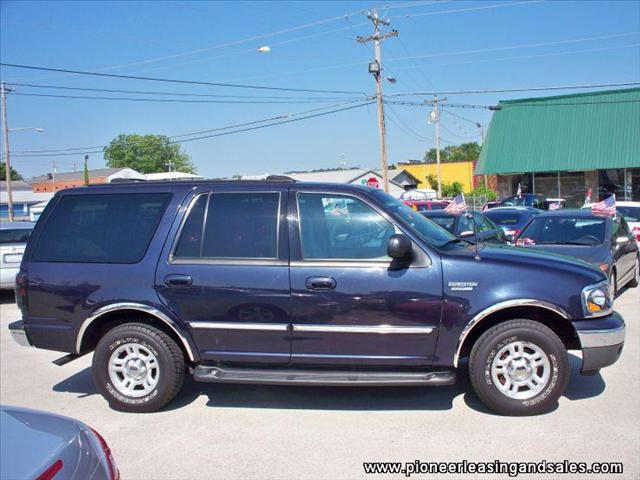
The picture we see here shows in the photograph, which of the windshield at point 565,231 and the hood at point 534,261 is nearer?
the hood at point 534,261

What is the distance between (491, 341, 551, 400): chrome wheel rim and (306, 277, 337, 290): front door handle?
4.66 ft

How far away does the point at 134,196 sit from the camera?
5184 mm

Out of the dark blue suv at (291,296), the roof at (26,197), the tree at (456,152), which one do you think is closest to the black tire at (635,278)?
the dark blue suv at (291,296)

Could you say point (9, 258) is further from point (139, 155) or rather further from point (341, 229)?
point (139, 155)

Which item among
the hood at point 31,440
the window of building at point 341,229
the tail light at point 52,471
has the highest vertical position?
the window of building at point 341,229

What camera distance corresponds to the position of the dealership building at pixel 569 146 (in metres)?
32.6

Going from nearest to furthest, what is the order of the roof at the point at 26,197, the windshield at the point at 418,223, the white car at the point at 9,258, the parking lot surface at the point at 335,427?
the parking lot surface at the point at 335,427 < the windshield at the point at 418,223 < the white car at the point at 9,258 < the roof at the point at 26,197

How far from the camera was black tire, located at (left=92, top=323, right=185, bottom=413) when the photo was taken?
4.87 m

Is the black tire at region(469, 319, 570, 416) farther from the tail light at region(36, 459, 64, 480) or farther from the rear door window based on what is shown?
the tail light at region(36, 459, 64, 480)

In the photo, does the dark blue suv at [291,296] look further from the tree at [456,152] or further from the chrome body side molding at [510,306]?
the tree at [456,152]

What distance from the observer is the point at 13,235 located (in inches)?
439

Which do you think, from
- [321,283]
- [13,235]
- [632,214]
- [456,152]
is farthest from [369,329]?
[456,152]

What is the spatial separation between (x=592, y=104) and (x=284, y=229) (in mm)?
34627

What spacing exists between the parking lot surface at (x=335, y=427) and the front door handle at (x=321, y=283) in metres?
1.09
